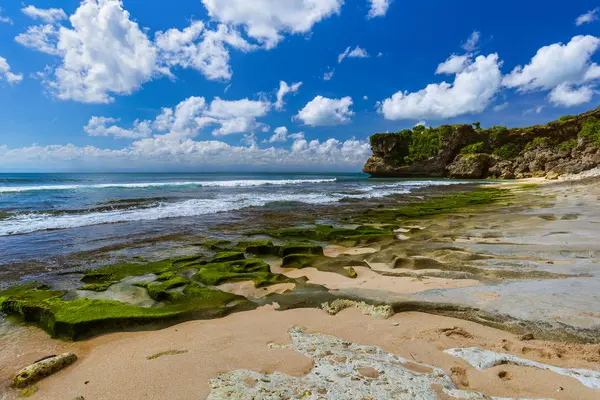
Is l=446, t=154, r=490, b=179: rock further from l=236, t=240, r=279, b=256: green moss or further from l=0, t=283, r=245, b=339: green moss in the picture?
l=0, t=283, r=245, b=339: green moss

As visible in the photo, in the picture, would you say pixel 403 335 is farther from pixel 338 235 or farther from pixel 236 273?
pixel 338 235

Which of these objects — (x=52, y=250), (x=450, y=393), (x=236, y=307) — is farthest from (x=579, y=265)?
(x=52, y=250)

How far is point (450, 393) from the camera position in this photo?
2.40 m

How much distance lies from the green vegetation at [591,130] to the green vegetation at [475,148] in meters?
19.0

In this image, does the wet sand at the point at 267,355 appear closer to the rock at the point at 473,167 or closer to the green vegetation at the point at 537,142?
the rock at the point at 473,167

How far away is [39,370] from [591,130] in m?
83.3

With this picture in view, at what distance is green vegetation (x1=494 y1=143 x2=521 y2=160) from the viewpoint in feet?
236

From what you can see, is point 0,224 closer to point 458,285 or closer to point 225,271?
point 225,271

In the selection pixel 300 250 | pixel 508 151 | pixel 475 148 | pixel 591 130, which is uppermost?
pixel 591 130

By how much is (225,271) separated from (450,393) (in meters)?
4.81

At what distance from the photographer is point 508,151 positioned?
72750mm

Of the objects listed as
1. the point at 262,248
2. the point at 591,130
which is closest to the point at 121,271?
the point at 262,248

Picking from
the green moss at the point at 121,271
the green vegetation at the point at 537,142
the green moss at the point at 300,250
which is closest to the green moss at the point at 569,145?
the green vegetation at the point at 537,142

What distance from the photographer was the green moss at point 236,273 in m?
5.71
